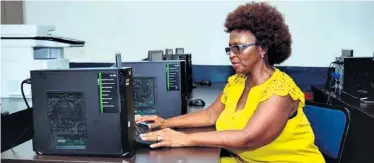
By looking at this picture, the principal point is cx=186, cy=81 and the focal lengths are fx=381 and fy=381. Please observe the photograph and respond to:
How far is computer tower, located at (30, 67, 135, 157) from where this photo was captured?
1.11 meters

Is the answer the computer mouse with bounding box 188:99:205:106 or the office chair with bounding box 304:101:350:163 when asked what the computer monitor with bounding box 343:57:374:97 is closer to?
the office chair with bounding box 304:101:350:163

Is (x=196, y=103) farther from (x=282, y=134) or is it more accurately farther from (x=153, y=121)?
(x=282, y=134)

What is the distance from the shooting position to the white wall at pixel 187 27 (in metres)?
3.24

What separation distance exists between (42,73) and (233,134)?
2.16 feet

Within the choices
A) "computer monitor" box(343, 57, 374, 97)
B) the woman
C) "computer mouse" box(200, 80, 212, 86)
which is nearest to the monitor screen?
the woman

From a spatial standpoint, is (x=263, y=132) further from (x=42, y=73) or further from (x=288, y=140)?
(x=42, y=73)

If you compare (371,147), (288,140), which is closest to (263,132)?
(288,140)

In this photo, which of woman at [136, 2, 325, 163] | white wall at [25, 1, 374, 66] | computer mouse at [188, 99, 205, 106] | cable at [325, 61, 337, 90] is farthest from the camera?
white wall at [25, 1, 374, 66]

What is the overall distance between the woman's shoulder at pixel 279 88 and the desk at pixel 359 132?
32.7 inches

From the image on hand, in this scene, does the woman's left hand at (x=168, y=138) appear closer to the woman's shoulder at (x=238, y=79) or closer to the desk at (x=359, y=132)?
the woman's shoulder at (x=238, y=79)

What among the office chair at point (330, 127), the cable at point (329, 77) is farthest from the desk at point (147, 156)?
the cable at point (329, 77)

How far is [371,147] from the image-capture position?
214 centimetres

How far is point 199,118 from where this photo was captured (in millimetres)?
1687

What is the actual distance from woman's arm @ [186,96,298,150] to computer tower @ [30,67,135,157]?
0.87 ft
